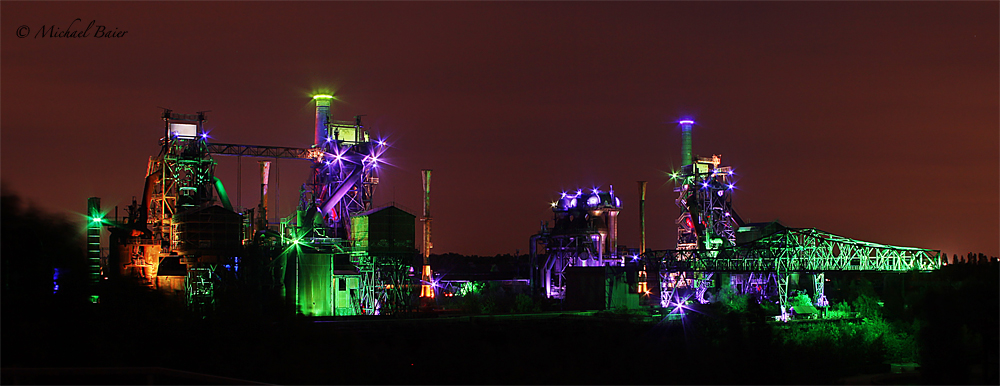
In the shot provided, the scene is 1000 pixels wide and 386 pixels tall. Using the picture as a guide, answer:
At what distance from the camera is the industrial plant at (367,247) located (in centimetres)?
6788

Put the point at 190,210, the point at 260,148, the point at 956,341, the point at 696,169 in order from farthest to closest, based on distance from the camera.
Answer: the point at 696,169
the point at 260,148
the point at 190,210
the point at 956,341

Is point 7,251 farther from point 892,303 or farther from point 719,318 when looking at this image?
point 892,303

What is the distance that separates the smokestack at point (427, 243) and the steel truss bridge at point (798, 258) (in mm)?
23528

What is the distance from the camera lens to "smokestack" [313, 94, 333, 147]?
89.1 metres

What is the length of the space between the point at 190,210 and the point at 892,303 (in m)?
59.1

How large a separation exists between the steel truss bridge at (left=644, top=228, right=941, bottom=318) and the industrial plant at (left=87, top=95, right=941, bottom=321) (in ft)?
0.66

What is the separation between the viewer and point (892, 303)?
76.5 meters

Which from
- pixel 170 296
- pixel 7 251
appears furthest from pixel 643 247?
pixel 7 251

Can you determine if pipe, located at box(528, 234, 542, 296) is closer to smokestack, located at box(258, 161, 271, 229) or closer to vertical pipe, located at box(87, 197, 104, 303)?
smokestack, located at box(258, 161, 271, 229)

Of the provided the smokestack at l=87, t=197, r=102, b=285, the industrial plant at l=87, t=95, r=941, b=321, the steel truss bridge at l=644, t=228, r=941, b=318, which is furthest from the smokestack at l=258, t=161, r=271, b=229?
the steel truss bridge at l=644, t=228, r=941, b=318

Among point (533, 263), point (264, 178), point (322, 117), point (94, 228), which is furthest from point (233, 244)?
point (533, 263)

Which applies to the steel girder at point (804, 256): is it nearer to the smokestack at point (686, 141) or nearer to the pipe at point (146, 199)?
the smokestack at point (686, 141)

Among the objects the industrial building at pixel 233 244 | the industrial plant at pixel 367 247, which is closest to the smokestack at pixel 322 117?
the industrial plant at pixel 367 247

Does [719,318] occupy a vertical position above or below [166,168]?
below
